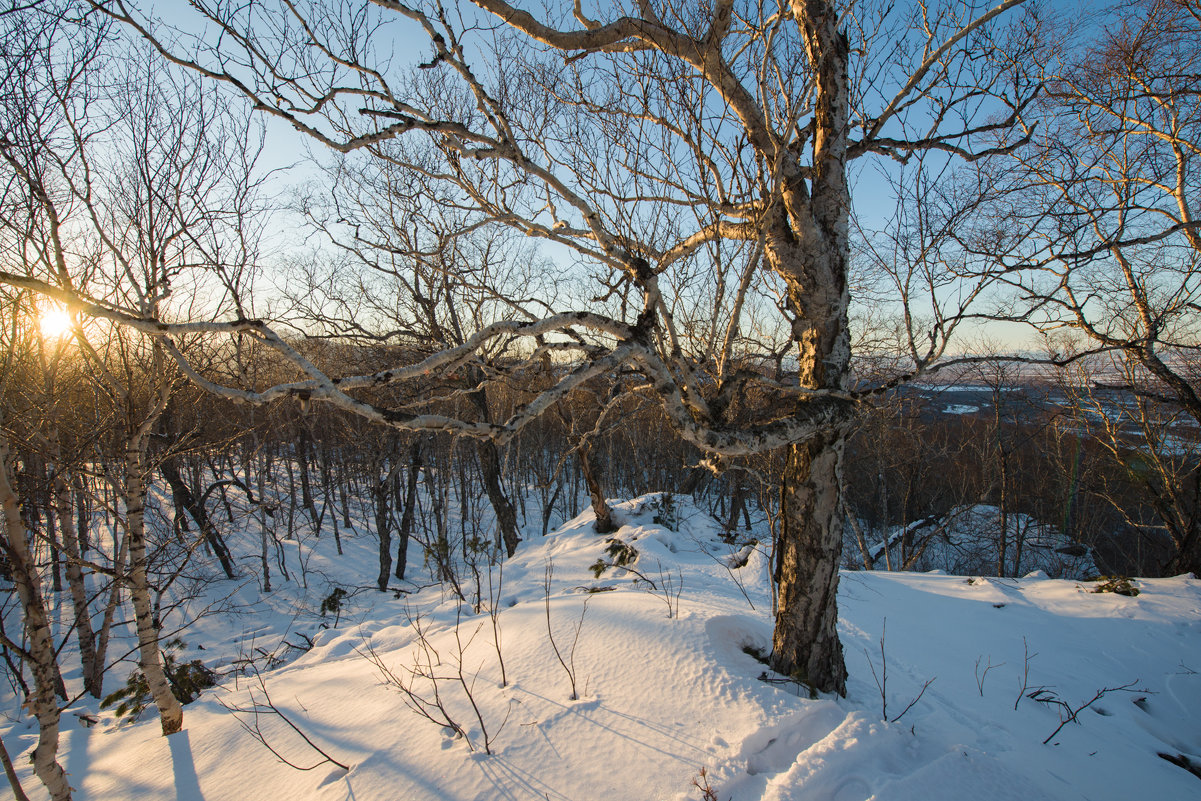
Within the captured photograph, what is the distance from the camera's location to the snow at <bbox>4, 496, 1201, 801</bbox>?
7.30ft

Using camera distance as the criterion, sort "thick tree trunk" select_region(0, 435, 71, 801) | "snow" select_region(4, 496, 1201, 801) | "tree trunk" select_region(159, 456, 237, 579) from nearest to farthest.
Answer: "snow" select_region(4, 496, 1201, 801) < "thick tree trunk" select_region(0, 435, 71, 801) < "tree trunk" select_region(159, 456, 237, 579)

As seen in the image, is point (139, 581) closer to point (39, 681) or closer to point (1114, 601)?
point (39, 681)

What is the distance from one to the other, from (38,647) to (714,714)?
156 inches

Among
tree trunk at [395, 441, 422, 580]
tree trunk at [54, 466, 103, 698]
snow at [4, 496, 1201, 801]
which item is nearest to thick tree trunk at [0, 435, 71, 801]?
snow at [4, 496, 1201, 801]

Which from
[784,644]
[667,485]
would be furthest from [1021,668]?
[667,485]

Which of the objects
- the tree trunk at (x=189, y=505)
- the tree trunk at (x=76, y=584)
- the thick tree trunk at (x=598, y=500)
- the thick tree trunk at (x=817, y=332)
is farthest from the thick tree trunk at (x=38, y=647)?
the tree trunk at (x=189, y=505)

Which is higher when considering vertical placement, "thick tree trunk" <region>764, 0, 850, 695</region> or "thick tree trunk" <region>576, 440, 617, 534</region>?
"thick tree trunk" <region>764, 0, 850, 695</region>

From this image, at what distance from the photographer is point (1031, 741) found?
2967mm

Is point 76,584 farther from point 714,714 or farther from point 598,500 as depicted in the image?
point 714,714

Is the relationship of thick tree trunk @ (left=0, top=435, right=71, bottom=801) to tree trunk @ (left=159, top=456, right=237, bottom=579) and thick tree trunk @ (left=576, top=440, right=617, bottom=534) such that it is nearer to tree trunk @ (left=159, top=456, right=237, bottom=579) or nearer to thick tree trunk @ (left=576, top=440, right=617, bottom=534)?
thick tree trunk @ (left=576, top=440, right=617, bottom=534)

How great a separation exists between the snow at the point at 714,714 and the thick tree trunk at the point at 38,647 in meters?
0.36

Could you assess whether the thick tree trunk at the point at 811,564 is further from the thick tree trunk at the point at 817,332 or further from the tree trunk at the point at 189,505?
the tree trunk at the point at 189,505

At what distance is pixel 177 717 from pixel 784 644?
4569 millimetres

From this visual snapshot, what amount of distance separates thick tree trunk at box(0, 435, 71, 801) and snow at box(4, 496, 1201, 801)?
36 centimetres
